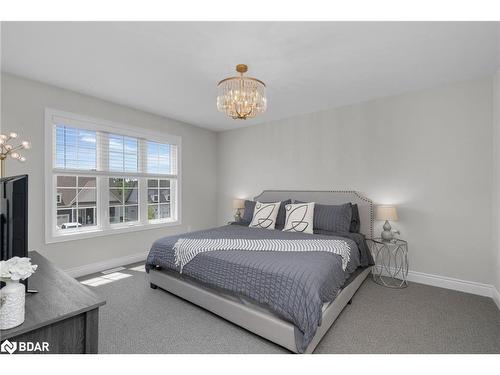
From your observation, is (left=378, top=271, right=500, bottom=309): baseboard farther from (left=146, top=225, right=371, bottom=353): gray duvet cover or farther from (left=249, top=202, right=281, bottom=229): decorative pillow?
(left=249, top=202, right=281, bottom=229): decorative pillow

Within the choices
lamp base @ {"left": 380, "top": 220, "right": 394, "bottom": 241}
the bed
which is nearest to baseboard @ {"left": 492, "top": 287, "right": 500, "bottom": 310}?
lamp base @ {"left": 380, "top": 220, "right": 394, "bottom": 241}

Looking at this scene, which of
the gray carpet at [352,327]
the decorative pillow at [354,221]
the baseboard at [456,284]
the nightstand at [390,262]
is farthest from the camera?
the decorative pillow at [354,221]

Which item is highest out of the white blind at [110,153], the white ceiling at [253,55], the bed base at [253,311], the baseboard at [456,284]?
the white ceiling at [253,55]

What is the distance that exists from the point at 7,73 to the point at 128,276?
2.70 m

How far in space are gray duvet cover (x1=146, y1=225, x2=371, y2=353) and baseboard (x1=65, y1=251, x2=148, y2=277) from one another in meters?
1.43

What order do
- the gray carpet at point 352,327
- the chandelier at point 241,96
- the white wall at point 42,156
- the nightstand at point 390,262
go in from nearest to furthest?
the gray carpet at point 352,327 → the chandelier at point 241,96 → the white wall at point 42,156 → the nightstand at point 390,262

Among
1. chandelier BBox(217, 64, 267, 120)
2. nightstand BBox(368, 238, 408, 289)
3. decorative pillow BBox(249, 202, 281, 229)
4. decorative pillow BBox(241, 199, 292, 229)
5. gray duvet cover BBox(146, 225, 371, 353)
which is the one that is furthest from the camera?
decorative pillow BBox(241, 199, 292, 229)

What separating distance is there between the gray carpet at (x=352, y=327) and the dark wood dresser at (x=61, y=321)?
856 millimetres

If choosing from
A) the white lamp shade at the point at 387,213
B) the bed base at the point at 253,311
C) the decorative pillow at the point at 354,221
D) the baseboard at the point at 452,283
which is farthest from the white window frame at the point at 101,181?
the baseboard at the point at 452,283

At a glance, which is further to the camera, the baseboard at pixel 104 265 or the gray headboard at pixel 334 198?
the gray headboard at pixel 334 198

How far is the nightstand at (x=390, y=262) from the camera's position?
3.06m

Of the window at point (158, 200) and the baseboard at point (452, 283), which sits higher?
the window at point (158, 200)

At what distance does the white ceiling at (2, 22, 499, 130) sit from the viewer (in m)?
1.90

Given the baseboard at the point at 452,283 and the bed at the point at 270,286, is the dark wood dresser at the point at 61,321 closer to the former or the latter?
the bed at the point at 270,286
